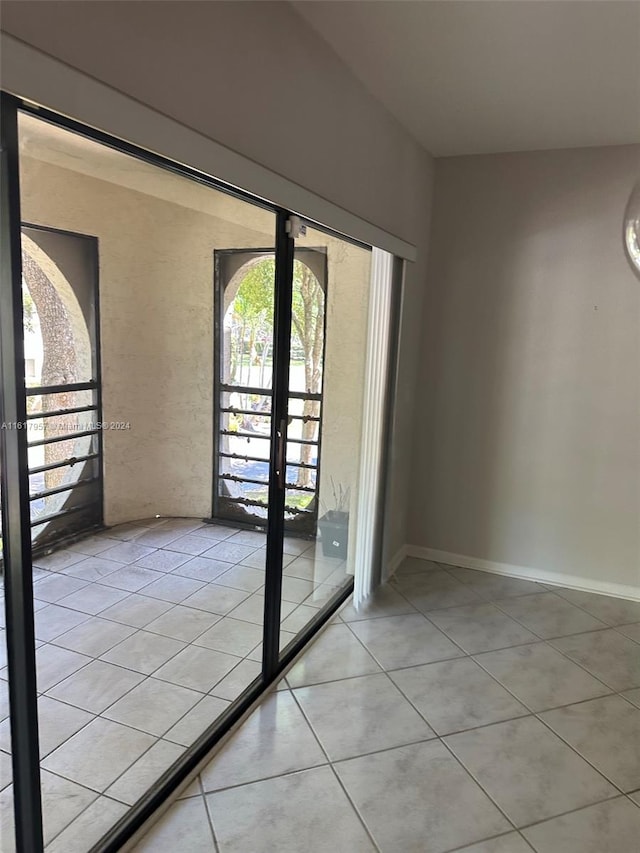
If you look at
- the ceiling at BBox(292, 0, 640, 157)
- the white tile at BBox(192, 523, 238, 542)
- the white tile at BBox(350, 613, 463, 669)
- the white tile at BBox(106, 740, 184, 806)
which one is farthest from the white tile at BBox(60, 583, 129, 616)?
the ceiling at BBox(292, 0, 640, 157)

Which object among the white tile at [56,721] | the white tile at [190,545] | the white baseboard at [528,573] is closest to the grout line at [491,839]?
the white tile at [56,721]

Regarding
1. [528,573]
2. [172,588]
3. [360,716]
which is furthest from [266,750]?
[528,573]

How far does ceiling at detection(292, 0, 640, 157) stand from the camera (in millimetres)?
1860

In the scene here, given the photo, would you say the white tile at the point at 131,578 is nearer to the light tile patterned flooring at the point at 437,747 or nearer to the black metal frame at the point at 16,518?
the light tile patterned flooring at the point at 437,747

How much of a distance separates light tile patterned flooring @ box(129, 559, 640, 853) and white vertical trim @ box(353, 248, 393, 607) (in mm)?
256

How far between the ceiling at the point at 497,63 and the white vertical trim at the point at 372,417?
754 mm

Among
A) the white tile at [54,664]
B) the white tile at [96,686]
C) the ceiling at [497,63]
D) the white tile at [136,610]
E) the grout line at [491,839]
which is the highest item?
the ceiling at [497,63]

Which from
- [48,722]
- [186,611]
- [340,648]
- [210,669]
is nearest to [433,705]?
[340,648]

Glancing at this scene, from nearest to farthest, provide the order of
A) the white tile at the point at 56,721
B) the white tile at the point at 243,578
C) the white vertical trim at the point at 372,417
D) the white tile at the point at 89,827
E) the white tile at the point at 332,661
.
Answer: the white tile at the point at 89,827 → the white tile at the point at 56,721 → the white tile at the point at 332,661 → the white vertical trim at the point at 372,417 → the white tile at the point at 243,578

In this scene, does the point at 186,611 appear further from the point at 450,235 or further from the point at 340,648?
the point at 450,235

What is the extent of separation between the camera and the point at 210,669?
2529 mm

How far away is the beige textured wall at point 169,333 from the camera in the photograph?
9.78ft

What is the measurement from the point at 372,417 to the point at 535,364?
1.09 metres

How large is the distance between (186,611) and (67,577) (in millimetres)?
674
